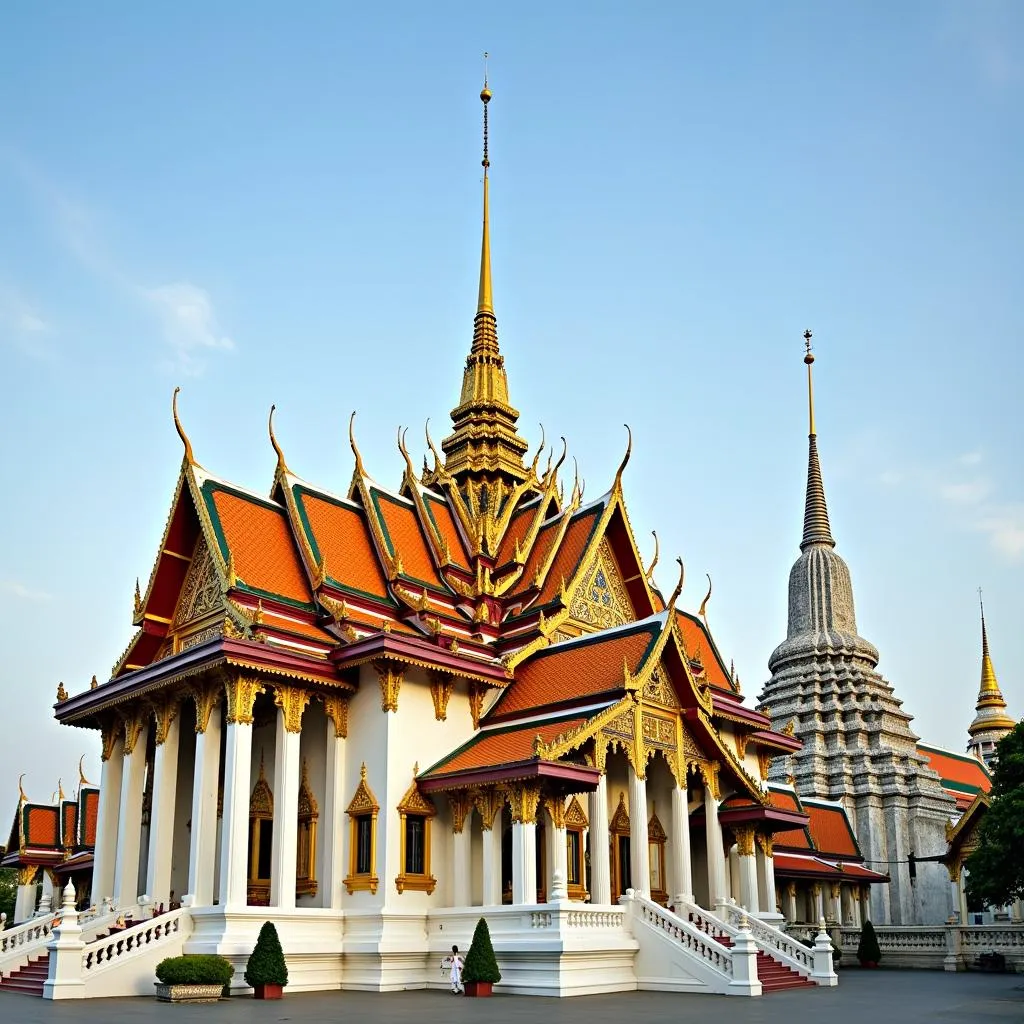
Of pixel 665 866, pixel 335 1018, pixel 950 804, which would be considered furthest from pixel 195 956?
pixel 950 804

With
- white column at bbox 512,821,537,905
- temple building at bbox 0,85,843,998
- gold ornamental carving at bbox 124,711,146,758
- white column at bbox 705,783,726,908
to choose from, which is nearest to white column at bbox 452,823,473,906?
temple building at bbox 0,85,843,998

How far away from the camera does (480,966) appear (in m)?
15.5

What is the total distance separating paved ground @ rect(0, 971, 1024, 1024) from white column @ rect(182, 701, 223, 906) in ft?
7.26

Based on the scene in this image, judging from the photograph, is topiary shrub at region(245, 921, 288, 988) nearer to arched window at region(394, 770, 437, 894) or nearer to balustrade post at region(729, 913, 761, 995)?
arched window at region(394, 770, 437, 894)

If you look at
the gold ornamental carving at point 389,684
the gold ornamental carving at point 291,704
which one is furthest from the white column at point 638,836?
the gold ornamental carving at point 291,704

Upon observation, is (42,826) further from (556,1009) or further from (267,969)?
(556,1009)

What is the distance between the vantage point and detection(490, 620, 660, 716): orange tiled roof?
1877 centimetres

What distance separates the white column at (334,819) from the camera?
58.6ft

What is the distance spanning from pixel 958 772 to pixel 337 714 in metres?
33.4

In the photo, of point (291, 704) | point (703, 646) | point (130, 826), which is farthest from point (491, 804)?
point (703, 646)

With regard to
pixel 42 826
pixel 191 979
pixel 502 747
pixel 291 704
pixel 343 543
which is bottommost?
pixel 191 979

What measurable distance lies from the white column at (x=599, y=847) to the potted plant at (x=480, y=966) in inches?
90.2

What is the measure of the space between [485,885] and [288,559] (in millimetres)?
6649

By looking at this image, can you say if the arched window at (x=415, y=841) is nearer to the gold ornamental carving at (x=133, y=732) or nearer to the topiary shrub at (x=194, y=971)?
the topiary shrub at (x=194, y=971)
